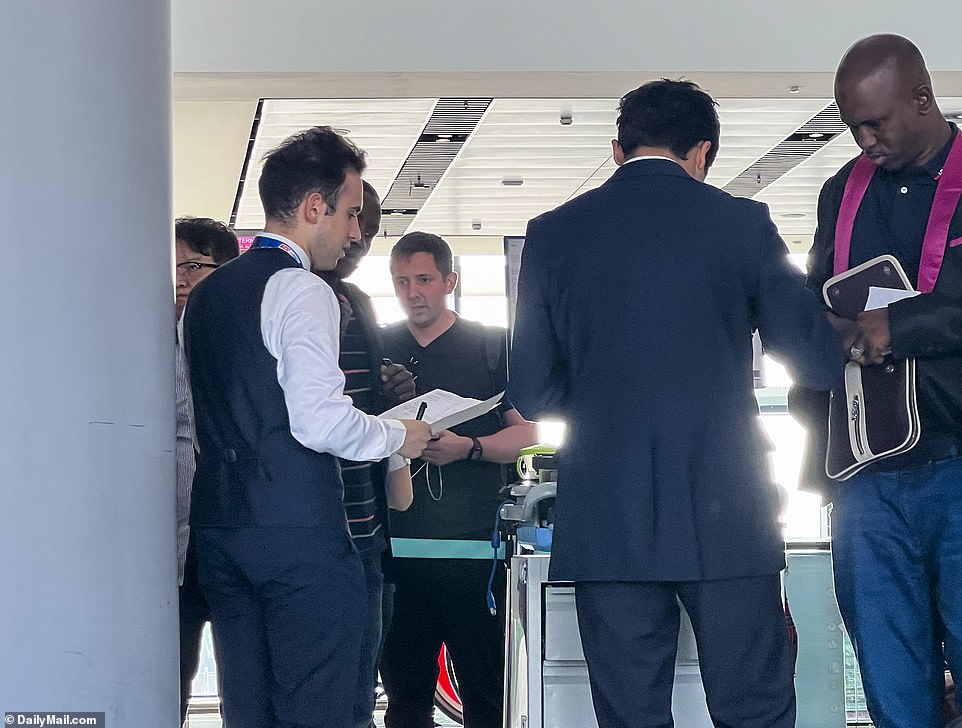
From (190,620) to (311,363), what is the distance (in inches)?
34.6

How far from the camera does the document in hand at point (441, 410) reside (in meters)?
2.35

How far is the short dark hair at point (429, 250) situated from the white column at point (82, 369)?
1312mm

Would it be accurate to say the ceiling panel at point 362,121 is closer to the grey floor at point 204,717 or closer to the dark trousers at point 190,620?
the grey floor at point 204,717

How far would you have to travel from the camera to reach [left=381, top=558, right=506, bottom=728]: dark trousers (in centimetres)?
291

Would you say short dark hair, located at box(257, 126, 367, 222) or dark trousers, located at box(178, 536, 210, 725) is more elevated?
short dark hair, located at box(257, 126, 367, 222)

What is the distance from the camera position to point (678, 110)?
6.70 feet

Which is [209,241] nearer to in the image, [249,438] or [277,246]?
[277,246]

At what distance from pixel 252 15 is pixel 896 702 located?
14.6ft

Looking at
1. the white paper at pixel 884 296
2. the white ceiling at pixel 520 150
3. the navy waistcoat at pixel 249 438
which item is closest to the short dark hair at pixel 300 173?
the navy waistcoat at pixel 249 438

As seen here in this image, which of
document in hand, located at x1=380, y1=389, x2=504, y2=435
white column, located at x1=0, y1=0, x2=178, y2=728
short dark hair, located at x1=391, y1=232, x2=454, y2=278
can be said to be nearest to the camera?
white column, located at x1=0, y1=0, x2=178, y2=728

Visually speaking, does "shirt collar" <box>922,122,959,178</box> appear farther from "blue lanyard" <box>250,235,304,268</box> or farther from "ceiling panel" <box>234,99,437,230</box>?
"ceiling panel" <box>234,99,437,230</box>

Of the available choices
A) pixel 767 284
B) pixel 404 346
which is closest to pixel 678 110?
pixel 767 284

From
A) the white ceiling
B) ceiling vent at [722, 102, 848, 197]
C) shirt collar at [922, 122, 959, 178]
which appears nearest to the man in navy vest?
shirt collar at [922, 122, 959, 178]

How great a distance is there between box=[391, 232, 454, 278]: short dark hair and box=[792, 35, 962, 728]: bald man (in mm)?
1353
